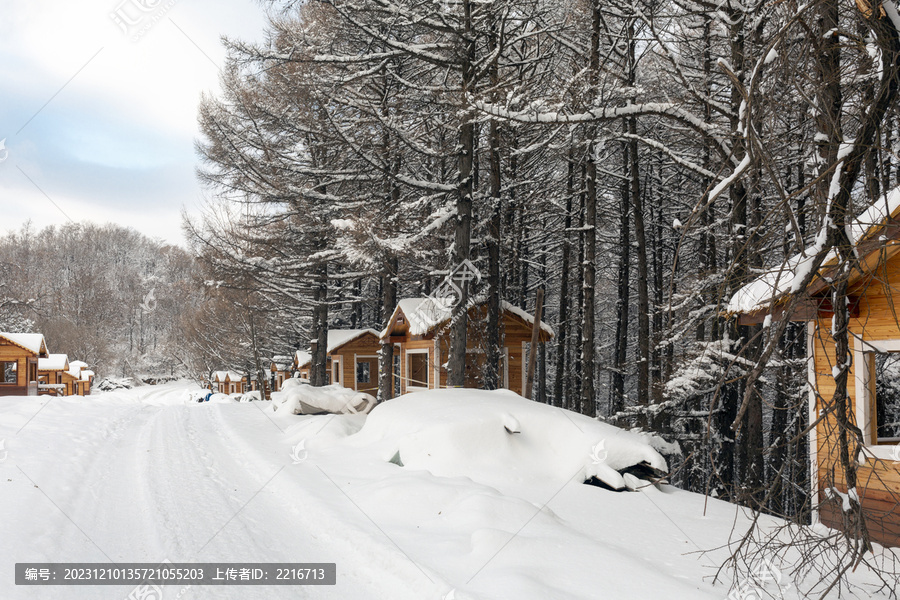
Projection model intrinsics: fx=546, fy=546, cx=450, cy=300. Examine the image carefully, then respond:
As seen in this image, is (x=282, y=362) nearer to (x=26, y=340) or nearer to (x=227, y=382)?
(x=26, y=340)

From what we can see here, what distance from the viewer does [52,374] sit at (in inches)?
1606

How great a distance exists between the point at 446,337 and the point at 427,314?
92 cm

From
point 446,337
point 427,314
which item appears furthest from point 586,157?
point 446,337

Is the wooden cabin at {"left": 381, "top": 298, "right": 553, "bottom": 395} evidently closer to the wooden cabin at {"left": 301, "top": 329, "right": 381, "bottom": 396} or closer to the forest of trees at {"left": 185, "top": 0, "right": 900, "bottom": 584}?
the forest of trees at {"left": 185, "top": 0, "right": 900, "bottom": 584}

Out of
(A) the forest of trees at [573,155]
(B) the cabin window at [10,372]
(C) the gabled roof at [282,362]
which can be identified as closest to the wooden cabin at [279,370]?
(C) the gabled roof at [282,362]

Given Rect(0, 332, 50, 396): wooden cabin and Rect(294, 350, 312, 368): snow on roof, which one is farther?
Rect(294, 350, 312, 368): snow on roof

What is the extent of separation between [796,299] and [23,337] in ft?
132

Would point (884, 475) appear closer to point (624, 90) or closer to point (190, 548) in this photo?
point (624, 90)

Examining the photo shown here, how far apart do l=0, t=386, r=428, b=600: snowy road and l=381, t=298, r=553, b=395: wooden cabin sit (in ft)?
20.5

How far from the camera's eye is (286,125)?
1639cm

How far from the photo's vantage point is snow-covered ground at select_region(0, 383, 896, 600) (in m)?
4.20

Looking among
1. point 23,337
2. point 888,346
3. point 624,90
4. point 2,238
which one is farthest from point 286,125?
point 2,238

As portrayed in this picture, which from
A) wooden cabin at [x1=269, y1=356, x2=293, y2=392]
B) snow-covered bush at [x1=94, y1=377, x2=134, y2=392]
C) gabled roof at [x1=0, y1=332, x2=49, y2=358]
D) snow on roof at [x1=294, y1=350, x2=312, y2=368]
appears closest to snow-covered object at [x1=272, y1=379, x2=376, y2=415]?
snow on roof at [x1=294, y1=350, x2=312, y2=368]

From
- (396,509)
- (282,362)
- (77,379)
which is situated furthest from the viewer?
(77,379)
